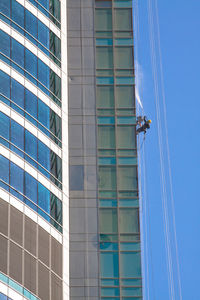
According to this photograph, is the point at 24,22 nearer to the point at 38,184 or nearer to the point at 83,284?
the point at 38,184

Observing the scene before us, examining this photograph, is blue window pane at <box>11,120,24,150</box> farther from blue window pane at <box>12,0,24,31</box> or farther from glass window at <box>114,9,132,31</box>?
glass window at <box>114,9,132,31</box>

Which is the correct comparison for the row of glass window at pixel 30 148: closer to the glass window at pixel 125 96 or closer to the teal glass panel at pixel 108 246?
the teal glass panel at pixel 108 246

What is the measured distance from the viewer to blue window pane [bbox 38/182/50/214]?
62.2 meters

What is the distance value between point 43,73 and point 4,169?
909 centimetres

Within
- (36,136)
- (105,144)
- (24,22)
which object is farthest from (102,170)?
(24,22)

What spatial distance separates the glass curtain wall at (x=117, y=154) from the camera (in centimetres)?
6531

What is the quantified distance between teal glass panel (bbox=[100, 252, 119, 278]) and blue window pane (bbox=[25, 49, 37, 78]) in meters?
11.9

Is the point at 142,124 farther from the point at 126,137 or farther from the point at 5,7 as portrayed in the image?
the point at 5,7

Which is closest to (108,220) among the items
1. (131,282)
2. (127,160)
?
(131,282)

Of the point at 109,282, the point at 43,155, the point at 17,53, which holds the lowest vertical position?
the point at 109,282

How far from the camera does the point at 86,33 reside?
71688mm

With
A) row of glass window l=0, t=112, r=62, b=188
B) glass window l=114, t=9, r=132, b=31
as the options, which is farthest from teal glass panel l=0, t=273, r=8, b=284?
glass window l=114, t=9, r=132, b=31

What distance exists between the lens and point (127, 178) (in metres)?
68.1

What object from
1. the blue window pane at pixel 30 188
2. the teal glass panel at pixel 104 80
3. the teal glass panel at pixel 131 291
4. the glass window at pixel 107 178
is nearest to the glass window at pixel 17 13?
the teal glass panel at pixel 104 80
